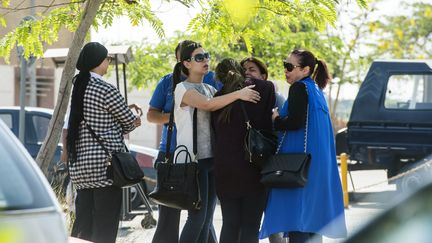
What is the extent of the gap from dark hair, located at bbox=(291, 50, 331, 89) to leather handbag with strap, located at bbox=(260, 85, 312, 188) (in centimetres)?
66

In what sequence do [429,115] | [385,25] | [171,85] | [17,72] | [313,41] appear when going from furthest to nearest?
[385,25], [17,72], [313,41], [429,115], [171,85]

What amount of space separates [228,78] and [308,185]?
2.95ft

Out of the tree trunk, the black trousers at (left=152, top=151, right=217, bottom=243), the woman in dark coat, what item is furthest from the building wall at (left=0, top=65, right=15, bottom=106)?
the woman in dark coat

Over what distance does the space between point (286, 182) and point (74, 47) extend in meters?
2.14

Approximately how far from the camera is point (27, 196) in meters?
3.01

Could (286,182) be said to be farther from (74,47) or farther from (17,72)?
(17,72)

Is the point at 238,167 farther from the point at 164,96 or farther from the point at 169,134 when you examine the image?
the point at 164,96

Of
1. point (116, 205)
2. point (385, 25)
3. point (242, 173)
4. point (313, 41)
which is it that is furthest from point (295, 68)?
point (385, 25)

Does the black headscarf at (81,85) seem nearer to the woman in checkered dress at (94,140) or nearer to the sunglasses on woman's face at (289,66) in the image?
the woman in checkered dress at (94,140)

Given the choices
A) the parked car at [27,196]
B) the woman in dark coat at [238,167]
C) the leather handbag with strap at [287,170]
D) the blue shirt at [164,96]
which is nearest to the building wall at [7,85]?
the blue shirt at [164,96]

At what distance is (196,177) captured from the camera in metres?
7.18

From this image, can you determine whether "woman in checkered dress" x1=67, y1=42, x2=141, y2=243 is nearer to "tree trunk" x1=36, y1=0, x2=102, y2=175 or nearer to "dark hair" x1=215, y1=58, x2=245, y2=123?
"dark hair" x1=215, y1=58, x2=245, y2=123

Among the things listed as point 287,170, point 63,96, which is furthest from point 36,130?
point 287,170

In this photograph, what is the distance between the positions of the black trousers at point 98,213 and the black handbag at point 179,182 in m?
0.32
